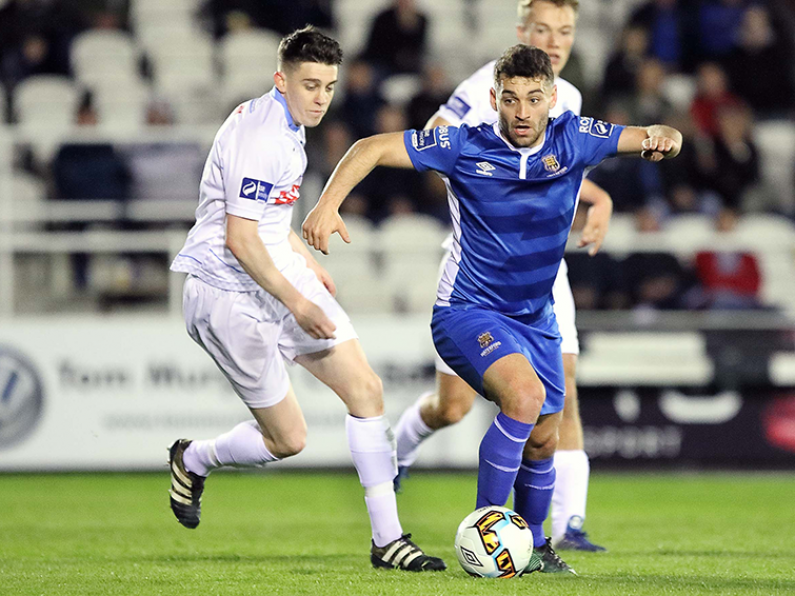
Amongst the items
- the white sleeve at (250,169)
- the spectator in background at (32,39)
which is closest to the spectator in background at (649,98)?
the spectator in background at (32,39)

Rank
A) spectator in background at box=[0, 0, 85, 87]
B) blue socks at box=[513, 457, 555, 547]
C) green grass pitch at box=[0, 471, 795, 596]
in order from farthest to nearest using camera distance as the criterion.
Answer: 1. spectator in background at box=[0, 0, 85, 87]
2. blue socks at box=[513, 457, 555, 547]
3. green grass pitch at box=[0, 471, 795, 596]

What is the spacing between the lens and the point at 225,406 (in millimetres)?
10867

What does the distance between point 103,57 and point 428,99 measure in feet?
12.8

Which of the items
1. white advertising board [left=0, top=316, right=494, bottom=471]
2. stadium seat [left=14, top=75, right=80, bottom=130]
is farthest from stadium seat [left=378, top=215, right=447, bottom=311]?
stadium seat [left=14, top=75, right=80, bottom=130]

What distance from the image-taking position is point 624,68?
13.6 meters

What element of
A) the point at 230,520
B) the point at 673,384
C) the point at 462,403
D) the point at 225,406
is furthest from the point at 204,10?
the point at 462,403

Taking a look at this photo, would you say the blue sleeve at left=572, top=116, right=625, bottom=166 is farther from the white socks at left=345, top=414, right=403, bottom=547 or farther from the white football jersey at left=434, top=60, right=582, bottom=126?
the white socks at left=345, top=414, right=403, bottom=547

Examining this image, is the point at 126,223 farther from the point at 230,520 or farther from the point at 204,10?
the point at 230,520

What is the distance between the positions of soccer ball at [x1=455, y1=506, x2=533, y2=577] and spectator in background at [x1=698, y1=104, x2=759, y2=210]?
27.6ft

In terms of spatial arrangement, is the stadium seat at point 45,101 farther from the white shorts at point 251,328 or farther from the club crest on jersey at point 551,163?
the club crest on jersey at point 551,163

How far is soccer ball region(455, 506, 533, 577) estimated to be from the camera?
5.07m

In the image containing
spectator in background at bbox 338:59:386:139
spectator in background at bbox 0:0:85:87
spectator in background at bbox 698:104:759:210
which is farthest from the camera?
spectator in background at bbox 0:0:85:87

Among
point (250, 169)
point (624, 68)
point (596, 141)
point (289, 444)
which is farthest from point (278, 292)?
point (624, 68)

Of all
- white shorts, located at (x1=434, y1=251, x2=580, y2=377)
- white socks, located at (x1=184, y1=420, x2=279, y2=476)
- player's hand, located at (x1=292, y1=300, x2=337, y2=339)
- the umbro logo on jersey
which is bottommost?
white socks, located at (x1=184, y1=420, x2=279, y2=476)
